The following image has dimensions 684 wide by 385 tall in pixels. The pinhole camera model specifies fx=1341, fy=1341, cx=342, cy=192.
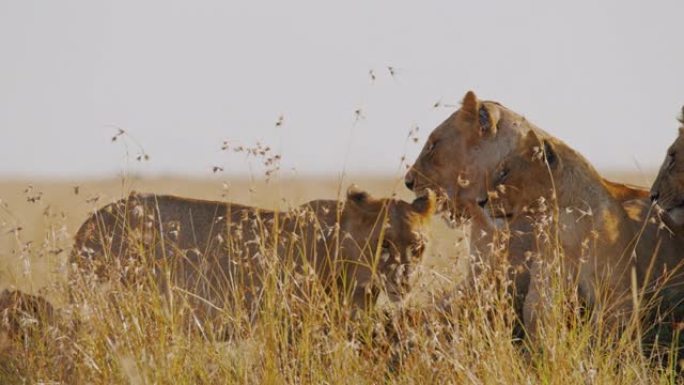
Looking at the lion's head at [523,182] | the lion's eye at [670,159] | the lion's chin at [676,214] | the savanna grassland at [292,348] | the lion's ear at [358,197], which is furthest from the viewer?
the lion's ear at [358,197]

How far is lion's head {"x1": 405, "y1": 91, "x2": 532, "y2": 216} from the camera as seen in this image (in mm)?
7000

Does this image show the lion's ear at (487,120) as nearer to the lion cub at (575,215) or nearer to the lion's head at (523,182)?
the lion cub at (575,215)

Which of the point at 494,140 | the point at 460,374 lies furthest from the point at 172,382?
the point at 494,140

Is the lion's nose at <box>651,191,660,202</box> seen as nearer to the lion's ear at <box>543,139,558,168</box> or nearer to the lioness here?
the lion's ear at <box>543,139,558,168</box>

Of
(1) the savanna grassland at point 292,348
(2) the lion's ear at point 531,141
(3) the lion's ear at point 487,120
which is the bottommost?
(1) the savanna grassland at point 292,348

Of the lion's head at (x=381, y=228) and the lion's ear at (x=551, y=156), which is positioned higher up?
the lion's ear at (x=551, y=156)

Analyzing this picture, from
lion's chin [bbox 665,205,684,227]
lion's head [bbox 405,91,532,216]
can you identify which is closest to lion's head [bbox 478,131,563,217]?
lion's chin [bbox 665,205,684,227]

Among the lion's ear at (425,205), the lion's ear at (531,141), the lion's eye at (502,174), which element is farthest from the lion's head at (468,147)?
the lion's eye at (502,174)

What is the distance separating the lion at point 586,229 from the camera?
5.93 metres

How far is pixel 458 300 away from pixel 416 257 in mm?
1296

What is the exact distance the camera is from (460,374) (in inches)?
193

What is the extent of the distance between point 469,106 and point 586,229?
4.37 ft

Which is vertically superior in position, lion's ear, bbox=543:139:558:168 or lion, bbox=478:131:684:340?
lion's ear, bbox=543:139:558:168

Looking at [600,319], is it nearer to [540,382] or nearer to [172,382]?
[540,382]
